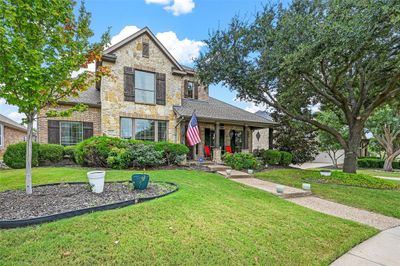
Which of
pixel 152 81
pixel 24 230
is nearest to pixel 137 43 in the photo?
pixel 152 81

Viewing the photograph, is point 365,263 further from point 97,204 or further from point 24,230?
point 24,230

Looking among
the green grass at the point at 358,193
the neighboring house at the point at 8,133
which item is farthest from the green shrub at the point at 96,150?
the neighboring house at the point at 8,133

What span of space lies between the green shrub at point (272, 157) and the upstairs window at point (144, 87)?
8.46m

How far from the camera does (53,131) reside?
39.2ft

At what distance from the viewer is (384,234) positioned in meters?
4.64

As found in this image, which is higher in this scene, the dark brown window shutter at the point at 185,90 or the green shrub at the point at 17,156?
the dark brown window shutter at the point at 185,90

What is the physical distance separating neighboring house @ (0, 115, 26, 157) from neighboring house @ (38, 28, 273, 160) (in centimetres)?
879

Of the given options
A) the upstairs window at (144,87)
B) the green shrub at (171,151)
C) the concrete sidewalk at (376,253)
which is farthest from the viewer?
the upstairs window at (144,87)

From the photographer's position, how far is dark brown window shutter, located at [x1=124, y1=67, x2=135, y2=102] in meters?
13.0

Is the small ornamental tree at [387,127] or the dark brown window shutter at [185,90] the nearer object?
the dark brown window shutter at [185,90]

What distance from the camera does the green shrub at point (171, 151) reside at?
11203 mm

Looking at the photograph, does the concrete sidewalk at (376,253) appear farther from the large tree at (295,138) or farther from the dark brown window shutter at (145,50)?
the large tree at (295,138)

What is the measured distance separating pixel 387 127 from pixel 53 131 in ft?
83.4

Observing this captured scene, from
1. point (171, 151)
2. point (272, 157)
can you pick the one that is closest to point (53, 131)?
point (171, 151)
